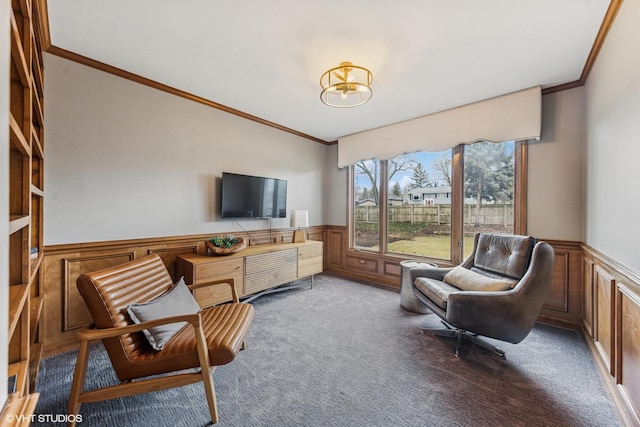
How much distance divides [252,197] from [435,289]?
253 centimetres

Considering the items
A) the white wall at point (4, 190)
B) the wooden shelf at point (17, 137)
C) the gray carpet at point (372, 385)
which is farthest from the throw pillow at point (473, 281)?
the wooden shelf at point (17, 137)

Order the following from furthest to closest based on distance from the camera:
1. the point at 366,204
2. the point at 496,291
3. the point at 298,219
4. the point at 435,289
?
the point at 366,204 → the point at 298,219 → the point at 435,289 → the point at 496,291

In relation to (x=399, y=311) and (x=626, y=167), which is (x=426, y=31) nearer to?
(x=626, y=167)

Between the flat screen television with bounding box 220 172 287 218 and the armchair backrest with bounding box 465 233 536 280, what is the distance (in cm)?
264

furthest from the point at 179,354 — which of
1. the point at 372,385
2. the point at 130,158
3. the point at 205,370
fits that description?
the point at 130,158

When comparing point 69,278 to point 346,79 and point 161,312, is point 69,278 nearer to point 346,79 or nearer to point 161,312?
point 161,312

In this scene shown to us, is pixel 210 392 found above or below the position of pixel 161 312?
below

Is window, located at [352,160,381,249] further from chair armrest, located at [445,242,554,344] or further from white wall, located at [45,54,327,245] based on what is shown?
chair armrest, located at [445,242,554,344]

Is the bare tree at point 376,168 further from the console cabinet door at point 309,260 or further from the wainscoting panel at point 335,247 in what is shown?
the console cabinet door at point 309,260

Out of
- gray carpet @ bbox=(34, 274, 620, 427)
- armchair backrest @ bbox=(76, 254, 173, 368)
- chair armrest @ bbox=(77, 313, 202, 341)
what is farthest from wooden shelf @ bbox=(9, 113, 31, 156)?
gray carpet @ bbox=(34, 274, 620, 427)

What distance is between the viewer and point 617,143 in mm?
1729

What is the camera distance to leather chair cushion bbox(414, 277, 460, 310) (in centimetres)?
230

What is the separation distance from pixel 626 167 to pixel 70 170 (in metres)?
4.15

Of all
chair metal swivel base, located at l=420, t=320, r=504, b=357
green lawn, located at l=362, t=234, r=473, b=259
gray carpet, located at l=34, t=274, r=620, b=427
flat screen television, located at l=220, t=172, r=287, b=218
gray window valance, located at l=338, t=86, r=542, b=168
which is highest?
gray window valance, located at l=338, t=86, r=542, b=168
